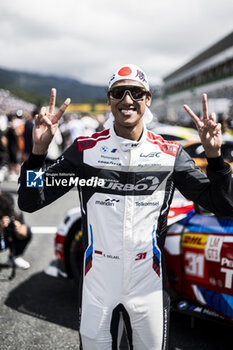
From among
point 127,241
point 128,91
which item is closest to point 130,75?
point 128,91

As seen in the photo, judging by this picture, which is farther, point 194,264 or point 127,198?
point 194,264

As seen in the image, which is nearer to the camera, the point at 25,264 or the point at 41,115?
the point at 41,115

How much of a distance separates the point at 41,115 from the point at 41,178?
306mm

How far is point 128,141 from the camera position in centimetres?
189

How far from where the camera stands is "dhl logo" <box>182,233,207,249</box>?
Result: 279 cm

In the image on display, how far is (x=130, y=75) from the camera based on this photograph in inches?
74.7

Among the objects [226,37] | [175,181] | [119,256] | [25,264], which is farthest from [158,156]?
[226,37]

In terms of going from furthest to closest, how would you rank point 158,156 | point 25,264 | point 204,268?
point 25,264
point 204,268
point 158,156

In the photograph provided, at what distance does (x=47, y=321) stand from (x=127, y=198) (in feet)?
Result: 6.22

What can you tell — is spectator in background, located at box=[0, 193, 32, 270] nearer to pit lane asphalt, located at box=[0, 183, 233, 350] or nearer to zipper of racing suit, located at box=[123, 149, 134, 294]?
pit lane asphalt, located at box=[0, 183, 233, 350]

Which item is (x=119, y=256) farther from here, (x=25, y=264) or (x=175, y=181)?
(x=25, y=264)

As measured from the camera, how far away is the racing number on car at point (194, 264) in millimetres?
2770

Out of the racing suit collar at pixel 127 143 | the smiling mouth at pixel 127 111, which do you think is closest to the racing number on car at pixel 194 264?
the racing suit collar at pixel 127 143

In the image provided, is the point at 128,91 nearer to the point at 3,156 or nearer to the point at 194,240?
the point at 194,240
